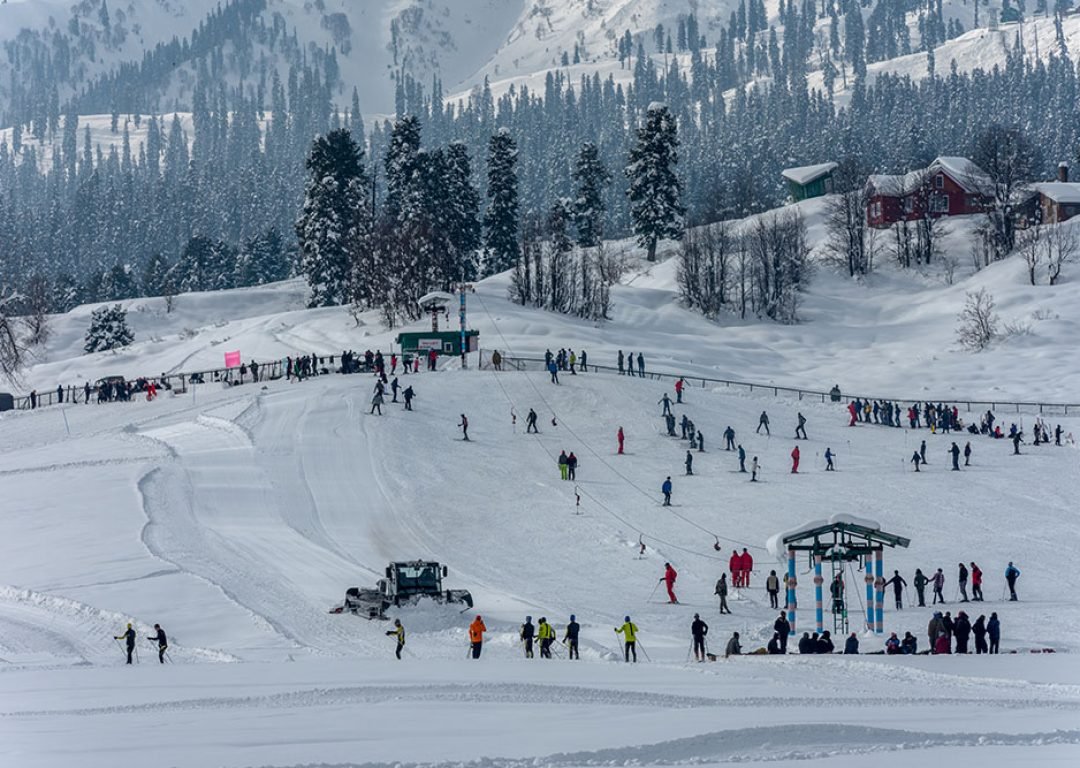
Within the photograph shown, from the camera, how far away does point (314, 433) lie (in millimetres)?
45719

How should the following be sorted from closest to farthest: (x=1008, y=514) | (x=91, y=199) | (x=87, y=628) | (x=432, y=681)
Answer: (x=432, y=681)
(x=87, y=628)
(x=1008, y=514)
(x=91, y=199)

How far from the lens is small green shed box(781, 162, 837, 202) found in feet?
377

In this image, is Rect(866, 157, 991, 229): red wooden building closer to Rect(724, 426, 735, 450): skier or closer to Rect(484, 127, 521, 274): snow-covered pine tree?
Rect(484, 127, 521, 274): snow-covered pine tree

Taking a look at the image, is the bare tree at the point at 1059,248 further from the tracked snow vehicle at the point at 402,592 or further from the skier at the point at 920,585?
the tracked snow vehicle at the point at 402,592

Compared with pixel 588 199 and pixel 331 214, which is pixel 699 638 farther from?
pixel 588 199

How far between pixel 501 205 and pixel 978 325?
108ft

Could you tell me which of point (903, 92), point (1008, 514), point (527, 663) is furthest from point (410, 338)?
point (903, 92)

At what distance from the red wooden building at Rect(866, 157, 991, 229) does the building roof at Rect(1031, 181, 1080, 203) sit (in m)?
3.54

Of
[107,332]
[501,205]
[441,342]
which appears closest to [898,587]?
[441,342]

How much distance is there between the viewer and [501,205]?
91500 millimetres

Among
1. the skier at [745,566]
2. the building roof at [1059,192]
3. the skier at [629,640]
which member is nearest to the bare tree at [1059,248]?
the building roof at [1059,192]

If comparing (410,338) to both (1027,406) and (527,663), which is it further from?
(527,663)

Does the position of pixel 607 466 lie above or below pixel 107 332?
below

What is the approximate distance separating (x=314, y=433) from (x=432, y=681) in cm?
2739
